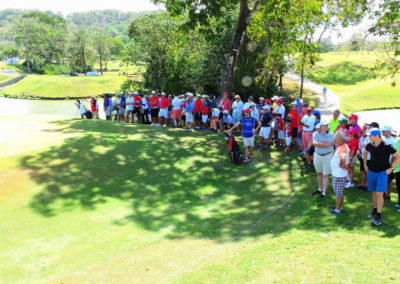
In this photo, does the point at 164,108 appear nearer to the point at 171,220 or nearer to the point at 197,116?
the point at 197,116

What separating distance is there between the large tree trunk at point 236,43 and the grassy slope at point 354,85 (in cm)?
1406

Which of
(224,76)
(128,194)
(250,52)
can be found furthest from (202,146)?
(250,52)

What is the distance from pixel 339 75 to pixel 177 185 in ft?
170

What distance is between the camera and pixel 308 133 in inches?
474

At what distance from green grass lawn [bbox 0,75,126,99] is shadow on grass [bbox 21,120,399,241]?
4643 centimetres

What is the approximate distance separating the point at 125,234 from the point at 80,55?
7613 cm

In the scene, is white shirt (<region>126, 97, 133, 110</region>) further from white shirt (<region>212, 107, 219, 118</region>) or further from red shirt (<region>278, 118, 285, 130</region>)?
red shirt (<region>278, 118, 285, 130</region>)

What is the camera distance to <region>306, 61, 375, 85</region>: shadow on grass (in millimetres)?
52000

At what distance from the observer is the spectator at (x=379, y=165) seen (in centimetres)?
719

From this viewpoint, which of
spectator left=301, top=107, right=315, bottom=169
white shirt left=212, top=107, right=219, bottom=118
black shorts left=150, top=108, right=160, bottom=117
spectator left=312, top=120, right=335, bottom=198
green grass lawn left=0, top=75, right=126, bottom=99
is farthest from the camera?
green grass lawn left=0, top=75, right=126, bottom=99

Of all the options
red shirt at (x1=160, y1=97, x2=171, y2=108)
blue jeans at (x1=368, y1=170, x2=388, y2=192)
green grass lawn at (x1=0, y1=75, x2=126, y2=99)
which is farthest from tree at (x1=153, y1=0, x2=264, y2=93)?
green grass lawn at (x1=0, y1=75, x2=126, y2=99)

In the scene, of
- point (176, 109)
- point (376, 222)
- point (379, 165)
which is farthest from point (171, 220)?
point (176, 109)

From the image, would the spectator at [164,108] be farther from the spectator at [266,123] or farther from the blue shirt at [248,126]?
the blue shirt at [248,126]

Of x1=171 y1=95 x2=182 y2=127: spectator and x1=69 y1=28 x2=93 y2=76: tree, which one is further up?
x1=69 y1=28 x2=93 y2=76: tree
